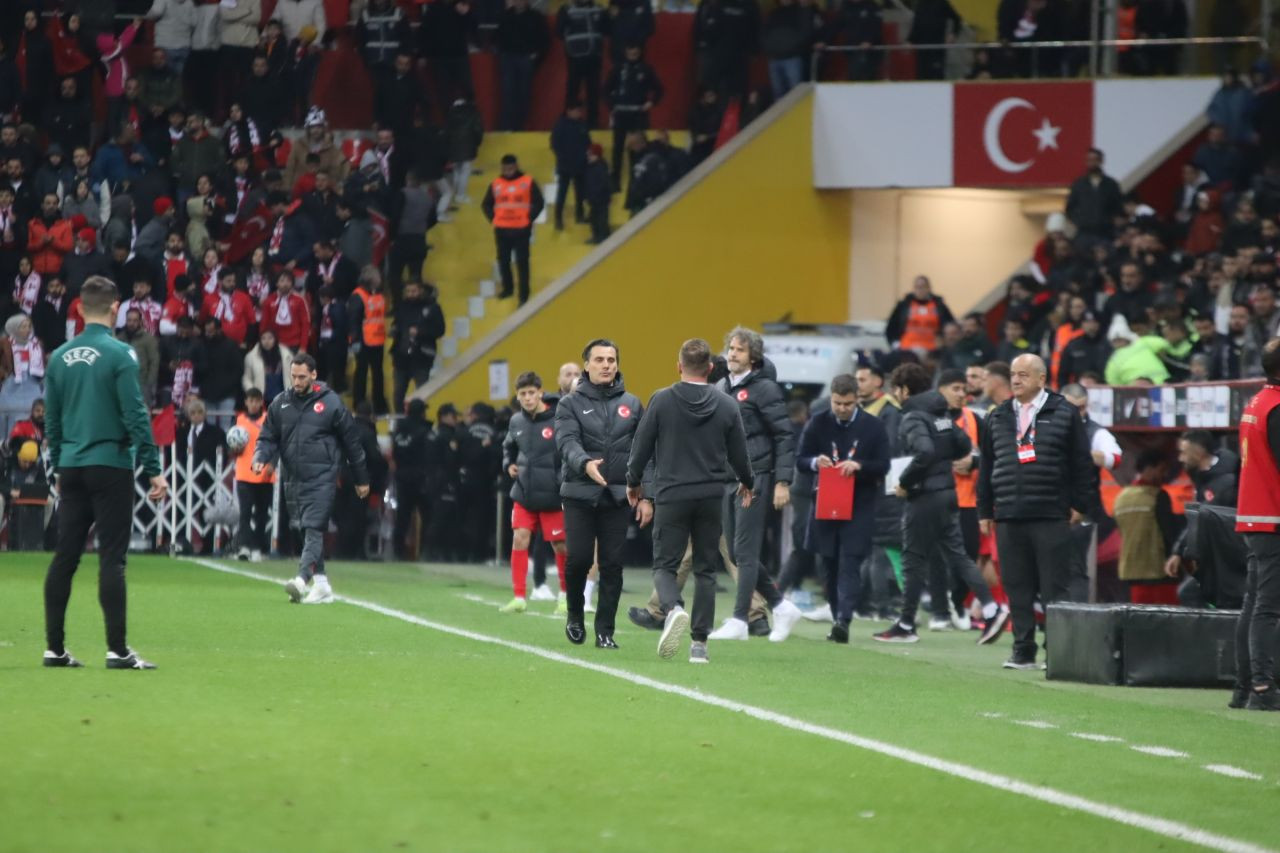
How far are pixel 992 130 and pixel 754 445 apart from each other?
16.4m

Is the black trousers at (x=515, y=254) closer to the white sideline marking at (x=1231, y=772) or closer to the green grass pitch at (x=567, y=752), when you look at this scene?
the green grass pitch at (x=567, y=752)

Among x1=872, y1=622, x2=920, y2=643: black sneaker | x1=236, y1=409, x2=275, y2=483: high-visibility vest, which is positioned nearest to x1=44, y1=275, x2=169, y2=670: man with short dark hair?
x1=872, y1=622, x2=920, y2=643: black sneaker

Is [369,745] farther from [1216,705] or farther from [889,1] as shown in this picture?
[889,1]

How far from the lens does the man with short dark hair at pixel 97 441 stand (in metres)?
11.8

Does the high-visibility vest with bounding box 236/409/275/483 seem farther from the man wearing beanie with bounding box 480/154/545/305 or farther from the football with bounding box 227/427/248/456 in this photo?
the man wearing beanie with bounding box 480/154/545/305

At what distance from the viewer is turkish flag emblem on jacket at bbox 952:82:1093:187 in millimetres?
31062

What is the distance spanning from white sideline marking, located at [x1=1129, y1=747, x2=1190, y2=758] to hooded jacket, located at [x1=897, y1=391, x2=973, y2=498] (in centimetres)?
668

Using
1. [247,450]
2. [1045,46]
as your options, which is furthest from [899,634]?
[1045,46]

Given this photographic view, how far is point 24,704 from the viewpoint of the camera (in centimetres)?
1048

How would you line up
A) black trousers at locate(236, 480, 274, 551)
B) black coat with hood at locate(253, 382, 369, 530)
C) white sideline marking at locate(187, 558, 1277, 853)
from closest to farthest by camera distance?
white sideline marking at locate(187, 558, 1277, 853), black coat with hood at locate(253, 382, 369, 530), black trousers at locate(236, 480, 274, 551)

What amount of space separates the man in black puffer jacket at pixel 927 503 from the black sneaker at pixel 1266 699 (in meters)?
4.85

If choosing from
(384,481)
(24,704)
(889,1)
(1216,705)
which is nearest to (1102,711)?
(1216,705)

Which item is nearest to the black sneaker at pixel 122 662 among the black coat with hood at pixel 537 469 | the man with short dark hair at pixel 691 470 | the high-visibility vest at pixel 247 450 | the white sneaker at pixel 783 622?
the man with short dark hair at pixel 691 470

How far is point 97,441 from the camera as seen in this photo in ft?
38.7
